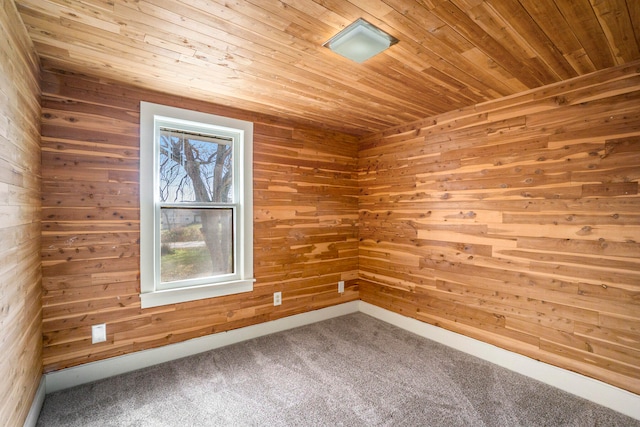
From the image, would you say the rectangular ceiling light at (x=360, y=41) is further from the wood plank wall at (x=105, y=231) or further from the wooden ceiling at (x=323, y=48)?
the wood plank wall at (x=105, y=231)

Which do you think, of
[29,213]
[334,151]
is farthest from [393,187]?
[29,213]

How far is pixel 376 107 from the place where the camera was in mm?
2994

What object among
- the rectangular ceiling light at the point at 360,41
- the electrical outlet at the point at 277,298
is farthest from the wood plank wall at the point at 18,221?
the electrical outlet at the point at 277,298

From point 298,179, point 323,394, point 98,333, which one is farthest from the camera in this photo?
point 298,179

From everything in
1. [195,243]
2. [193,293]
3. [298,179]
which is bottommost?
[193,293]

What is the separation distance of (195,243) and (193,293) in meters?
0.47

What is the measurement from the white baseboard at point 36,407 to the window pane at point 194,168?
1.56 metres

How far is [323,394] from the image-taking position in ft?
7.44

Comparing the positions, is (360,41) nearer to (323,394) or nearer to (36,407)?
(323,394)

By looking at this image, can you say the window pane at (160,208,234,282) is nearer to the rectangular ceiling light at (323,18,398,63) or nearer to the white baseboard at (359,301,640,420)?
the rectangular ceiling light at (323,18,398,63)

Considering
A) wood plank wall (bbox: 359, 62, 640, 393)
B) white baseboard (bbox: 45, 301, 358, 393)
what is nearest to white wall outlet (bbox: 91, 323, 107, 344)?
white baseboard (bbox: 45, 301, 358, 393)

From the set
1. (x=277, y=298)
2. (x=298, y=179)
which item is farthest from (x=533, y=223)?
(x=277, y=298)

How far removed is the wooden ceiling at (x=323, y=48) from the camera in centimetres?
155

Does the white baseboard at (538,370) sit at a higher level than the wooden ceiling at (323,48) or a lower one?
lower
